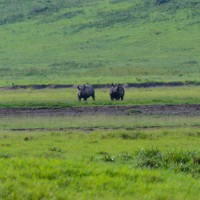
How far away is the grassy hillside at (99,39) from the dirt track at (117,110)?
2758cm

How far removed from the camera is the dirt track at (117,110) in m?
29.9

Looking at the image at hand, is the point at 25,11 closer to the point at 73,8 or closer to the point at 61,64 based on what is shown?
the point at 73,8

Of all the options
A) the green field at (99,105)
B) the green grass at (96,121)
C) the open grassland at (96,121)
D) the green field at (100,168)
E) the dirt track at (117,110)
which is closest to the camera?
the green field at (100,168)

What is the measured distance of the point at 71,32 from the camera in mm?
81500

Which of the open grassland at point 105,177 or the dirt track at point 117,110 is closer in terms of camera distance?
the open grassland at point 105,177

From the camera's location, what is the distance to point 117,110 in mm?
30922

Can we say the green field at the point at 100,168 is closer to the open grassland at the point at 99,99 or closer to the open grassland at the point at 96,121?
the open grassland at the point at 96,121

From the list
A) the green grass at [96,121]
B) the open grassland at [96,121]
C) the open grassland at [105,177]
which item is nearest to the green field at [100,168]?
the open grassland at [105,177]

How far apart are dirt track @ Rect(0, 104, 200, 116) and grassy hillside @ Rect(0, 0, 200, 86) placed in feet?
90.5

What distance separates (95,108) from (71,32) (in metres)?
50.6

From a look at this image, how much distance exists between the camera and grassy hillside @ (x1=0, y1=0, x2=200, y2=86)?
65938mm

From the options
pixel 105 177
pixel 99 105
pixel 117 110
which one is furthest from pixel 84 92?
pixel 105 177

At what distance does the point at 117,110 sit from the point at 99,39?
47978 mm

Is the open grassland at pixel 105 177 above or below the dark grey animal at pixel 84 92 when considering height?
above
